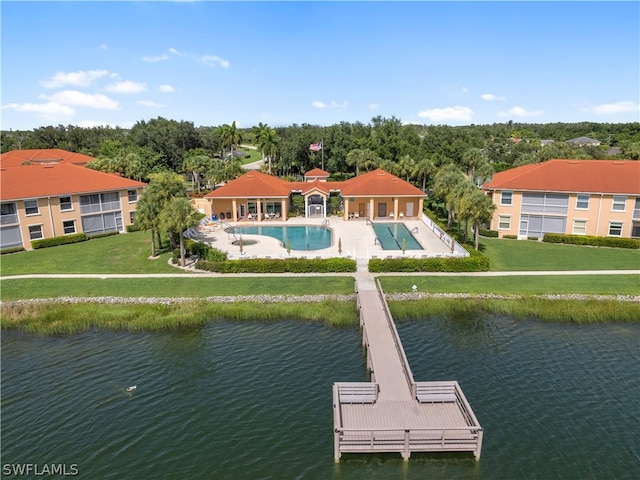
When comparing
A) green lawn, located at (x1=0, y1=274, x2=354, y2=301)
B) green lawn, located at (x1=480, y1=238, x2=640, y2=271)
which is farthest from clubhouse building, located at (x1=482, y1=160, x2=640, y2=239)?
green lawn, located at (x1=0, y1=274, x2=354, y2=301)

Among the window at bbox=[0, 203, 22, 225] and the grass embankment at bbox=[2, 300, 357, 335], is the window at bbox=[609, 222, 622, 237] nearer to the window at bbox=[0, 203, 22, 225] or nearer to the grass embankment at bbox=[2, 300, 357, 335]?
the grass embankment at bbox=[2, 300, 357, 335]

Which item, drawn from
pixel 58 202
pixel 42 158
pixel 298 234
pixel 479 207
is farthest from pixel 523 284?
pixel 42 158

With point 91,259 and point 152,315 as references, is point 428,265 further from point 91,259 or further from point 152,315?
point 91,259

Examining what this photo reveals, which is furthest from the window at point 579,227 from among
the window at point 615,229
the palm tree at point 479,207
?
the palm tree at point 479,207

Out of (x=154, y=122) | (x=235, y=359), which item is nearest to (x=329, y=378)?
(x=235, y=359)

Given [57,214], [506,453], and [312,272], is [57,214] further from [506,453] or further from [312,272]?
[506,453]

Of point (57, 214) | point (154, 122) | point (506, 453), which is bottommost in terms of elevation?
point (506, 453)
